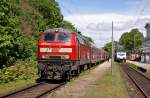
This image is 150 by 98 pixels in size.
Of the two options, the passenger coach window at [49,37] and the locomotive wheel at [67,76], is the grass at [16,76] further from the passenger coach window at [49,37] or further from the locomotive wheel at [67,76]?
the passenger coach window at [49,37]

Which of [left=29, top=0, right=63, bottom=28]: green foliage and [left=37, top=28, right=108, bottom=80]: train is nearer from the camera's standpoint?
[left=37, top=28, right=108, bottom=80]: train

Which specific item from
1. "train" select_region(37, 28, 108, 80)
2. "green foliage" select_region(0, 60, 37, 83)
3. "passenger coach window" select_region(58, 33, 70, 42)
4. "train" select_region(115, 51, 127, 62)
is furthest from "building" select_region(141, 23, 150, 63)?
"train" select_region(37, 28, 108, 80)

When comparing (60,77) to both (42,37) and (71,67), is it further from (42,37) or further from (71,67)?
(42,37)

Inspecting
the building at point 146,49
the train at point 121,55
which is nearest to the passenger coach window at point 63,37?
the train at point 121,55

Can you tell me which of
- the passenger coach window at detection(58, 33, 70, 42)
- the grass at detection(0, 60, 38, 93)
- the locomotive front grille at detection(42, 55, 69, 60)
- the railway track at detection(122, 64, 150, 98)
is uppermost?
the passenger coach window at detection(58, 33, 70, 42)

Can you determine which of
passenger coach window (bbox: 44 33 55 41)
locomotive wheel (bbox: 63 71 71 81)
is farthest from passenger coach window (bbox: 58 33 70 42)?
locomotive wheel (bbox: 63 71 71 81)

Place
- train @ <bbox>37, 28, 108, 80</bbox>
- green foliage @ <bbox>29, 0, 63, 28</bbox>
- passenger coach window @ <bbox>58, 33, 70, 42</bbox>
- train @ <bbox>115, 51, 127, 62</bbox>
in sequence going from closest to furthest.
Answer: train @ <bbox>37, 28, 108, 80</bbox> → passenger coach window @ <bbox>58, 33, 70, 42</bbox> → green foliage @ <bbox>29, 0, 63, 28</bbox> → train @ <bbox>115, 51, 127, 62</bbox>

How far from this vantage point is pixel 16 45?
4066cm

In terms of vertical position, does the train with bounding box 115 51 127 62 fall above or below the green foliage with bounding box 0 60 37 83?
above

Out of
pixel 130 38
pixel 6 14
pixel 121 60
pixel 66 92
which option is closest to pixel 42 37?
pixel 66 92

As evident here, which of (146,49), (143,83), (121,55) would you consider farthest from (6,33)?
(146,49)

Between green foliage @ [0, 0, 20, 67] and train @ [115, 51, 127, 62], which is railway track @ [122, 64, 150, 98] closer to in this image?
green foliage @ [0, 0, 20, 67]

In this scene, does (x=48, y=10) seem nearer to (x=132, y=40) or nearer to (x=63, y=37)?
(x=63, y=37)

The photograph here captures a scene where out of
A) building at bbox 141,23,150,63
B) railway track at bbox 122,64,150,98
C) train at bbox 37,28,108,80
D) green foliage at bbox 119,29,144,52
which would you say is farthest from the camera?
green foliage at bbox 119,29,144,52
